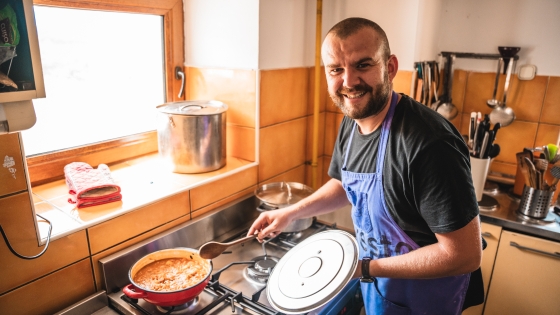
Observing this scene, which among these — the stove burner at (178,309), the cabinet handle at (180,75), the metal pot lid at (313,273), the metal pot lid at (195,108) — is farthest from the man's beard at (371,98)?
the cabinet handle at (180,75)

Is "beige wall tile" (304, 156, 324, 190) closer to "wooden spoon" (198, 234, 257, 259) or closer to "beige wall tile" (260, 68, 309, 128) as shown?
"beige wall tile" (260, 68, 309, 128)

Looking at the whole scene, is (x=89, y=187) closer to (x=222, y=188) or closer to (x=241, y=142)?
(x=222, y=188)

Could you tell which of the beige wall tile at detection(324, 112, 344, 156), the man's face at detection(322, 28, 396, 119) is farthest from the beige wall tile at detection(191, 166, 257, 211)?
the man's face at detection(322, 28, 396, 119)

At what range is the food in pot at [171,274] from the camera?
42.6 inches

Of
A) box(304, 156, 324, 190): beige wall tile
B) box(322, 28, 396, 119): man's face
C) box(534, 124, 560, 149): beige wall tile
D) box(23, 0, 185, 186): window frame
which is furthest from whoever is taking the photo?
box(304, 156, 324, 190): beige wall tile

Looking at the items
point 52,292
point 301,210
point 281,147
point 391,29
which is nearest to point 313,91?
point 281,147

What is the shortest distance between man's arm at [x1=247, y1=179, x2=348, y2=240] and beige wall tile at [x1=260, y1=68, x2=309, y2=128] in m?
0.47

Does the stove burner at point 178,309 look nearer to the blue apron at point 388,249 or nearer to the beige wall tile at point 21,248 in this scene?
the beige wall tile at point 21,248

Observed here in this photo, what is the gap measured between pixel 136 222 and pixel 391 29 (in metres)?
1.31

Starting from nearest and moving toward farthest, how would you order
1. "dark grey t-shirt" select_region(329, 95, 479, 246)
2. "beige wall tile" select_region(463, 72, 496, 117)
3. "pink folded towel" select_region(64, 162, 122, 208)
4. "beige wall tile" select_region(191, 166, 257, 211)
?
1. "dark grey t-shirt" select_region(329, 95, 479, 246)
2. "pink folded towel" select_region(64, 162, 122, 208)
3. "beige wall tile" select_region(191, 166, 257, 211)
4. "beige wall tile" select_region(463, 72, 496, 117)

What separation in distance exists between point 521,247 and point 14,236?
170 centimetres

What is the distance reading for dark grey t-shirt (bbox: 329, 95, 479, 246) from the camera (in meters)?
0.85

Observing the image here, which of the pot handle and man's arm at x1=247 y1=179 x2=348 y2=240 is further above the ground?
man's arm at x1=247 y1=179 x2=348 y2=240

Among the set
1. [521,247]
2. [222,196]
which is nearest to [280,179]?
[222,196]
